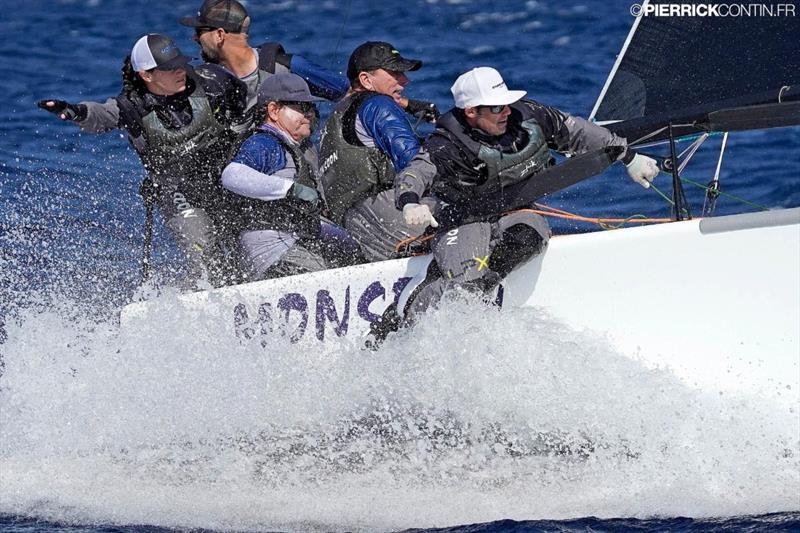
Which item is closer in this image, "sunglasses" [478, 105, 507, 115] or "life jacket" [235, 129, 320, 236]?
A: "sunglasses" [478, 105, 507, 115]

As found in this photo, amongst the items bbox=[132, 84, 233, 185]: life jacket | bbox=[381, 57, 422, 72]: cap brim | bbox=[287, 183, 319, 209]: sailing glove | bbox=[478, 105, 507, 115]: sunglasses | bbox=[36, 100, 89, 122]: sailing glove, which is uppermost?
bbox=[478, 105, 507, 115]: sunglasses

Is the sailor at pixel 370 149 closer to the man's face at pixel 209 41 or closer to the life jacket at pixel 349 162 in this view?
the life jacket at pixel 349 162

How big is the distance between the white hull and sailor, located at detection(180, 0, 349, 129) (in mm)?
1240

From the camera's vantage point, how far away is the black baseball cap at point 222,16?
19.5 ft

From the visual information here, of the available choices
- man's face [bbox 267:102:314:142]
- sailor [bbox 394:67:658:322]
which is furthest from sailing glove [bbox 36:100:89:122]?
sailor [bbox 394:67:658:322]

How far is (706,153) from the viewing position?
10.3 meters

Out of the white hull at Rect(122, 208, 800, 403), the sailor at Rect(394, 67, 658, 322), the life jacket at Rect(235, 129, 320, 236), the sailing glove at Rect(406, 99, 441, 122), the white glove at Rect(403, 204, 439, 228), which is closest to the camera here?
the white glove at Rect(403, 204, 439, 228)

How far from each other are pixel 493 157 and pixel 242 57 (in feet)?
5.48

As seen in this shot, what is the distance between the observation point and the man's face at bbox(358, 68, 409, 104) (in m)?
5.32

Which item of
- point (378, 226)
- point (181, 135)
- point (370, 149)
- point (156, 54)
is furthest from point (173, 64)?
point (378, 226)

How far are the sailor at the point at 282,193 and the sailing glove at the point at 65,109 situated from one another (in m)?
0.77

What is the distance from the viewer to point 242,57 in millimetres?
6043

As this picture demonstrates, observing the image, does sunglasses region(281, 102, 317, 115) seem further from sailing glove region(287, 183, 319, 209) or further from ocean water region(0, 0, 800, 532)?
ocean water region(0, 0, 800, 532)

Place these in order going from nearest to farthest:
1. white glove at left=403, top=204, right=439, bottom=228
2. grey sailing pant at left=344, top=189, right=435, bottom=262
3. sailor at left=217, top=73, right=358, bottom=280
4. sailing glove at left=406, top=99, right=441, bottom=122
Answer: white glove at left=403, top=204, right=439, bottom=228 → sailor at left=217, top=73, right=358, bottom=280 → grey sailing pant at left=344, top=189, right=435, bottom=262 → sailing glove at left=406, top=99, right=441, bottom=122
